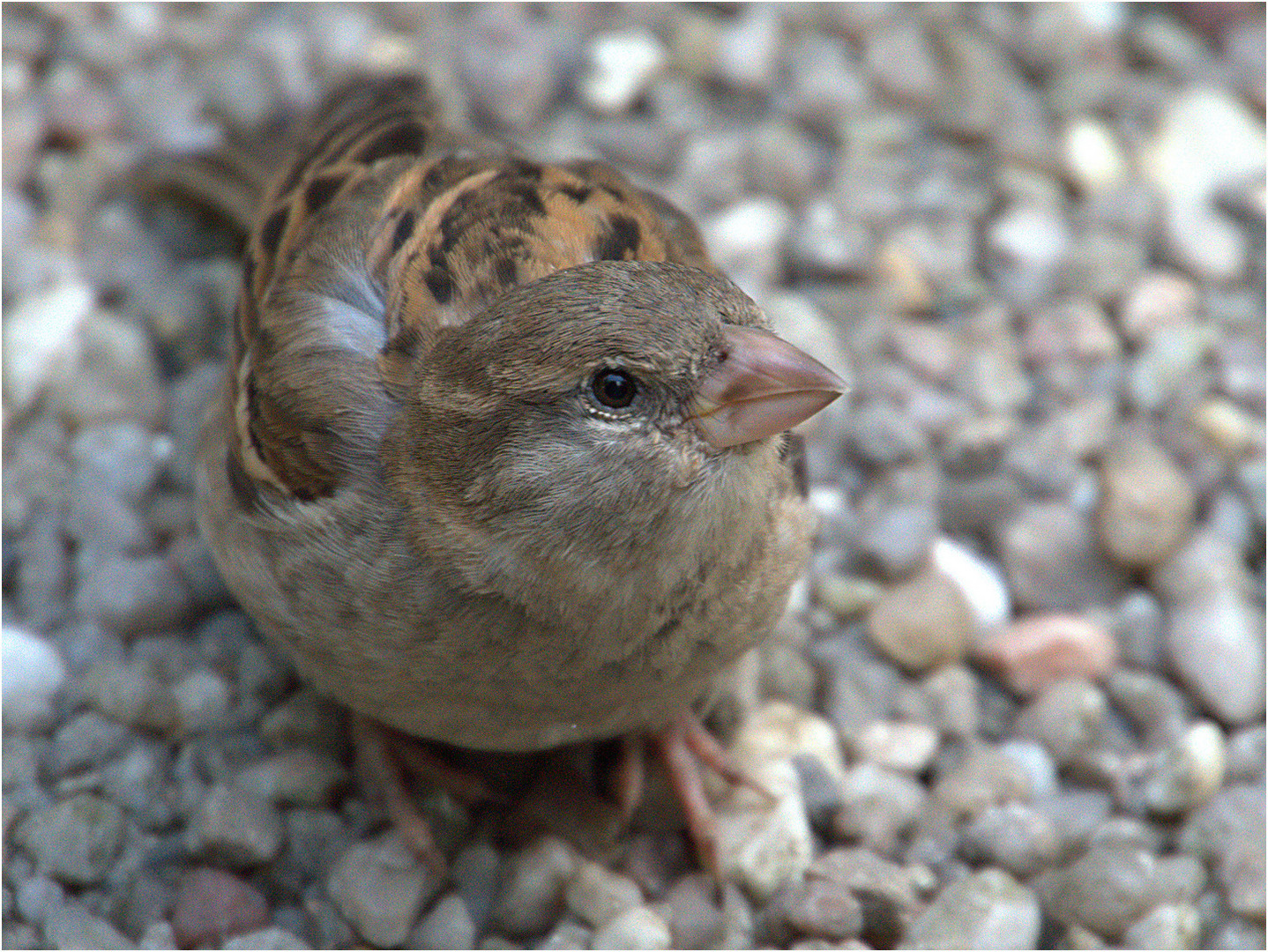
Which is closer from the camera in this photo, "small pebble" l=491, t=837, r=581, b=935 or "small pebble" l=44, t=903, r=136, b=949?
"small pebble" l=44, t=903, r=136, b=949

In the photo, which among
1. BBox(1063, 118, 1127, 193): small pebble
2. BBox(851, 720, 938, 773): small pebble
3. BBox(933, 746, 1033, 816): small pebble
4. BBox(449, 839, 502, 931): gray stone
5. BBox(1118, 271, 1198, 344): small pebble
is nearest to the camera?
BBox(449, 839, 502, 931): gray stone

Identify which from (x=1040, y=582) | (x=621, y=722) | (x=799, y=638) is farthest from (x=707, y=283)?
(x=1040, y=582)

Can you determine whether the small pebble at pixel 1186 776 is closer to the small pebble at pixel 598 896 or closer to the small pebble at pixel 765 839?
the small pebble at pixel 765 839

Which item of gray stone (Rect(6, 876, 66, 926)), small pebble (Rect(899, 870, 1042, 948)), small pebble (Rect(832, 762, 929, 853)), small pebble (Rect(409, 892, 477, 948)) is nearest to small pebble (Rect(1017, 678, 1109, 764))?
small pebble (Rect(832, 762, 929, 853))

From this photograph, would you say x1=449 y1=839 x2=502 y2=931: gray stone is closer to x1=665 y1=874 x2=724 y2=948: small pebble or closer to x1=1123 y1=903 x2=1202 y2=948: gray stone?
x1=665 y1=874 x2=724 y2=948: small pebble

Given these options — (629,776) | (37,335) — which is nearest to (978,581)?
(629,776)

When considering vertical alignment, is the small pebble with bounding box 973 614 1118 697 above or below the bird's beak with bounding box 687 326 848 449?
below

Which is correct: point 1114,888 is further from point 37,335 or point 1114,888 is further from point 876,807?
point 37,335


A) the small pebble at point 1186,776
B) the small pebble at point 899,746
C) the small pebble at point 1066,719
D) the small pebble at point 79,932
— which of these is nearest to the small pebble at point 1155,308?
the small pebble at point 1066,719
